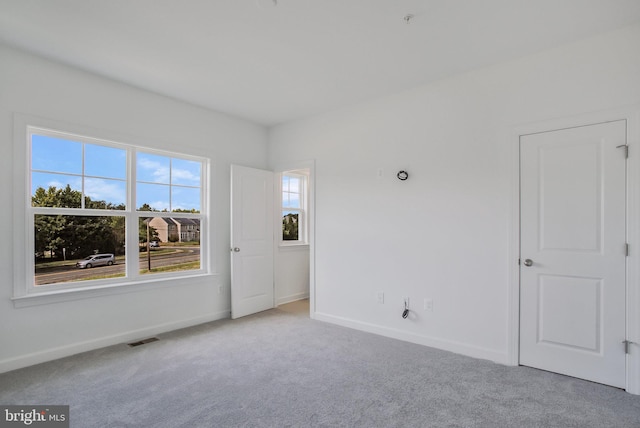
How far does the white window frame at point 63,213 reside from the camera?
2885mm

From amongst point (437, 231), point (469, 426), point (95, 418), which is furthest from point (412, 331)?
point (95, 418)

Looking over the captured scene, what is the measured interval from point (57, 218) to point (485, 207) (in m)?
4.15

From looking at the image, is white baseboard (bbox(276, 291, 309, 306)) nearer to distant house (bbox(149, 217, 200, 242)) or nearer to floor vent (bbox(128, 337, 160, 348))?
distant house (bbox(149, 217, 200, 242))

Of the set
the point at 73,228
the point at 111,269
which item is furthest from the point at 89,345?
the point at 73,228

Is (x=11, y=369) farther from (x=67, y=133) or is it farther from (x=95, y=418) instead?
(x=67, y=133)

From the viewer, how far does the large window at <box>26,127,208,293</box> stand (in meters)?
3.10

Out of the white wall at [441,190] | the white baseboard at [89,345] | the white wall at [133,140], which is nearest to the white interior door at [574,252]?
the white wall at [441,190]

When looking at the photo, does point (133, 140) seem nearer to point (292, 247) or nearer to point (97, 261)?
point (97, 261)

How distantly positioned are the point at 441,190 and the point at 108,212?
3.54m

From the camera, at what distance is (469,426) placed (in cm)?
206

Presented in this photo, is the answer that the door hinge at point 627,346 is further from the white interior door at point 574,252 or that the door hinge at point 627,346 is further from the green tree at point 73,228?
the green tree at point 73,228

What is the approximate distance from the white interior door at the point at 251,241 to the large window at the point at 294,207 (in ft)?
2.00

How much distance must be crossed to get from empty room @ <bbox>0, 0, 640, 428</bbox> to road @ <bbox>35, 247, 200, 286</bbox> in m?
0.02

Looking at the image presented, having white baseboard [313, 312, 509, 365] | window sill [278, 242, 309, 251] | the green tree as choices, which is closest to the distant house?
the green tree
